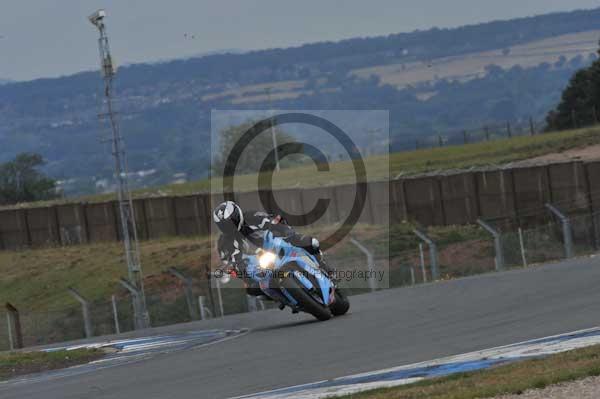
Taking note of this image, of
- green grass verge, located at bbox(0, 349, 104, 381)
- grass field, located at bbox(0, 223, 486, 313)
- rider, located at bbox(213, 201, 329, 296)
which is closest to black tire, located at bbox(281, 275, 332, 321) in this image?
rider, located at bbox(213, 201, 329, 296)

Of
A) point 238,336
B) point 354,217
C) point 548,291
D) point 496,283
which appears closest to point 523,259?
point 496,283

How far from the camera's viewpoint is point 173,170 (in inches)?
5113

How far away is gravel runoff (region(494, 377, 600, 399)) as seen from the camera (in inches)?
368

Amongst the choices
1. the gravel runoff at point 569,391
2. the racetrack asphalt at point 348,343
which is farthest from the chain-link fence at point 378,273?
the gravel runoff at point 569,391

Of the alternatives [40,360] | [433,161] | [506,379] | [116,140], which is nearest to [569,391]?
[506,379]

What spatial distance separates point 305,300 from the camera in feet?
56.3

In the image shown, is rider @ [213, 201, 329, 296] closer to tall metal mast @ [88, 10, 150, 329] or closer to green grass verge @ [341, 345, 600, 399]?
green grass verge @ [341, 345, 600, 399]

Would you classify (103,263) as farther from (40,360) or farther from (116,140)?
(40,360)

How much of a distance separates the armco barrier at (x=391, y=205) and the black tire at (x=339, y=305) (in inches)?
520

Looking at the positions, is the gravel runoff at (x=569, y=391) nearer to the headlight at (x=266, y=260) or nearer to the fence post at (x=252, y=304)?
the headlight at (x=266, y=260)

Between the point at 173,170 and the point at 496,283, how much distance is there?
11010 cm

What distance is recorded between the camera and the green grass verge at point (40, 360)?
17.2 meters

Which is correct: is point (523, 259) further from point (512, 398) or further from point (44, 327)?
point (512, 398)

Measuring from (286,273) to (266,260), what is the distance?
1.09 feet
